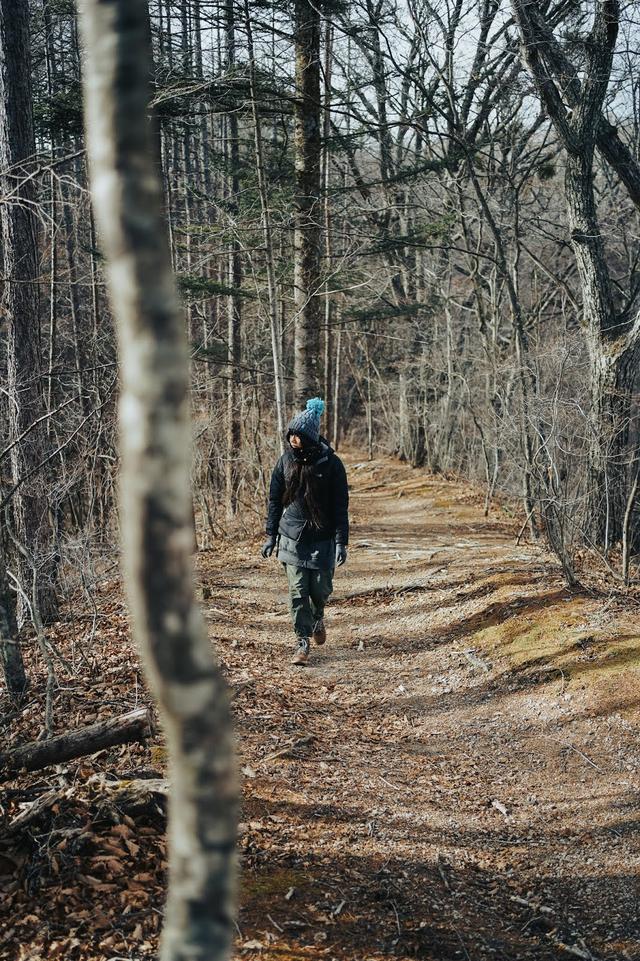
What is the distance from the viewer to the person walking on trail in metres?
6.46

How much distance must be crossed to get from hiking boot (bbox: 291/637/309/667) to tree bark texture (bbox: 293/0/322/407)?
4.47m

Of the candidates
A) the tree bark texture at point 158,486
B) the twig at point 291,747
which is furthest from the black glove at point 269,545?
the tree bark texture at point 158,486

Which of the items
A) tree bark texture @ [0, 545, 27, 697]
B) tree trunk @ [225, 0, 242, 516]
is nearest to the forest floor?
tree bark texture @ [0, 545, 27, 697]

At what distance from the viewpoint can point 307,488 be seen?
6.50 m

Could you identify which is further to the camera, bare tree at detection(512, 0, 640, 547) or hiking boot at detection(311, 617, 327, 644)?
bare tree at detection(512, 0, 640, 547)

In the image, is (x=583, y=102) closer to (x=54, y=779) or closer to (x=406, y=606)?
(x=406, y=606)

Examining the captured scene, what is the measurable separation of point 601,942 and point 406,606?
513 centimetres

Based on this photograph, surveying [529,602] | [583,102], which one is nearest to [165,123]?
[583,102]

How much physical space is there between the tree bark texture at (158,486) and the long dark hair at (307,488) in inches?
209

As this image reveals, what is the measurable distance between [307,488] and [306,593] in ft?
3.24

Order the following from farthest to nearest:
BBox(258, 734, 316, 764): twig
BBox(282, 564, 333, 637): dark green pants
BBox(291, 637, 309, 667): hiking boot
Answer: BBox(291, 637, 309, 667): hiking boot → BBox(282, 564, 333, 637): dark green pants → BBox(258, 734, 316, 764): twig

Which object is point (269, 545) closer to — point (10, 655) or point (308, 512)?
point (308, 512)

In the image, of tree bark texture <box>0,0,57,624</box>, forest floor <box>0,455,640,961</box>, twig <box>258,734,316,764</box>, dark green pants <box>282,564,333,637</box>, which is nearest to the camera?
forest floor <box>0,455,640,961</box>

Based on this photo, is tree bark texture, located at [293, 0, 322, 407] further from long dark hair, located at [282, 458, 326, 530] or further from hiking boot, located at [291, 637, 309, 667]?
hiking boot, located at [291, 637, 309, 667]
